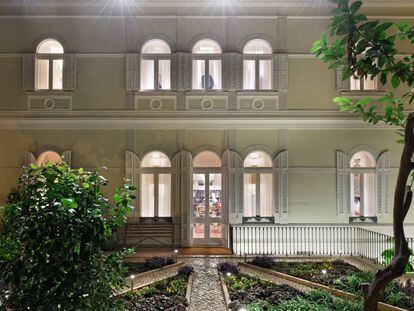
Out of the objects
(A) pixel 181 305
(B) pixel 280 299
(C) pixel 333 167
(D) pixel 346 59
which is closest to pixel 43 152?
(A) pixel 181 305

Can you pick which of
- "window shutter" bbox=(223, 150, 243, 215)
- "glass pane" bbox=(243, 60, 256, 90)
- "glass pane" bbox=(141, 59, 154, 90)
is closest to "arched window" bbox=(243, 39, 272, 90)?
"glass pane" bbox=(243, 60, 256, 90)

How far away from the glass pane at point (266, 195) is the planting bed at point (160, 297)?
A: 5271 millimetres

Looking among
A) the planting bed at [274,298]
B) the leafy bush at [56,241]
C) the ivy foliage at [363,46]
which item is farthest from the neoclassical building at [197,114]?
the ivy foliage at [363,46]

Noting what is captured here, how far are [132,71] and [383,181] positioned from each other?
32.0ft

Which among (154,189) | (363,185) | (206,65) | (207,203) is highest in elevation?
(206,65)

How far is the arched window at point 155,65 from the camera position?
12.3m

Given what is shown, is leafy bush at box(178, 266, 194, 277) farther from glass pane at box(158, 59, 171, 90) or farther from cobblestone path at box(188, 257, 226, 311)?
glass pane at box(158, 59, 171, 90)

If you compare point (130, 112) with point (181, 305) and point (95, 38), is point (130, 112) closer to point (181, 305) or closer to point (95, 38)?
point (95, 38)

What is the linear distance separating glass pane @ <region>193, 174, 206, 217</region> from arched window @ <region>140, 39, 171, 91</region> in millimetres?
3505

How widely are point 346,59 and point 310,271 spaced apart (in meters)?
6.58

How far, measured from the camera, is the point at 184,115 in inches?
477

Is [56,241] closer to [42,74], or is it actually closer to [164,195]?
[164,195]

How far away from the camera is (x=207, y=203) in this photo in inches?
485

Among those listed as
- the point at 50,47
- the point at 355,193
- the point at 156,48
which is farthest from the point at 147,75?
the point at 355,193
